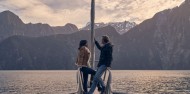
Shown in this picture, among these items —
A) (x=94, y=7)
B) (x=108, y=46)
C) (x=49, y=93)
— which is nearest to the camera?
(x=108, y=46)

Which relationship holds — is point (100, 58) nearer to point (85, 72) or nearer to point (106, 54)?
point (106, 54)

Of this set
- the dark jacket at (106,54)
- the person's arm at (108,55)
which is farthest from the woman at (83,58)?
the person's arm at (108,55)

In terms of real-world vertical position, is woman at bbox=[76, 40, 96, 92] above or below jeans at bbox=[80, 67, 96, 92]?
above

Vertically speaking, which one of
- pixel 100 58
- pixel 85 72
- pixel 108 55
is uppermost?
pixel 108 55

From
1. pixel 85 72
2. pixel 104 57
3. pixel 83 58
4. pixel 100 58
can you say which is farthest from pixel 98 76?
pixel 83 58

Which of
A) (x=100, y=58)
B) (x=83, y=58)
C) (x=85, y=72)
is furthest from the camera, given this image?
(x=85, y=72)

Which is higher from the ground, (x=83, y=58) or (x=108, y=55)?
(x=108, y=55)

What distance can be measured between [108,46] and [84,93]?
263 centimetres

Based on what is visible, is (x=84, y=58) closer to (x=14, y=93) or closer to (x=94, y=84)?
(x=94, y=84)

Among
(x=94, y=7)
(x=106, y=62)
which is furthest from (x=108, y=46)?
(x=94, y=7)

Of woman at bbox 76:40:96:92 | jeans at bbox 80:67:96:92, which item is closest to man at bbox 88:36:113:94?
jeans at bbox 80:67:96:92

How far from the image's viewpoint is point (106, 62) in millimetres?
15273

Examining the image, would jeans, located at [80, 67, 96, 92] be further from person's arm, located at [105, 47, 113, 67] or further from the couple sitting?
person's arm, located at [105, 47, 113, 67]

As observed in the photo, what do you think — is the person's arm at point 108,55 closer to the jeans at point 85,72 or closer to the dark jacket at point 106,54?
the dark jacket at point 106,54
